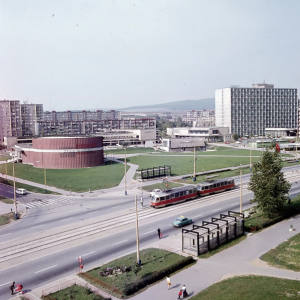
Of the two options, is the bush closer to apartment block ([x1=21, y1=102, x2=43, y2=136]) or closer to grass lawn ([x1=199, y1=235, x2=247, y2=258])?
grass lawn ([x1=199, y1=235, x2=247, y2=258])

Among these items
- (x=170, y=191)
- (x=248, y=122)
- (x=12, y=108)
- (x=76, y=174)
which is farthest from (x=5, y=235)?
(x=248, y=122)

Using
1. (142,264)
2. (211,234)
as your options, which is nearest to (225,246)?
(211,234)

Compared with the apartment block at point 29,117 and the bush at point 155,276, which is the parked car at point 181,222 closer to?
the bush at point 155,276

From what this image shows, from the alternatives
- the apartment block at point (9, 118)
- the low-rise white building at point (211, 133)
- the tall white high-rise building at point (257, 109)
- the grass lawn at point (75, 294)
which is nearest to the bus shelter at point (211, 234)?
the grass lawn at point (75, 294)

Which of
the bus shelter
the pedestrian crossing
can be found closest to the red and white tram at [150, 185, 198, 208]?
the bus shelter

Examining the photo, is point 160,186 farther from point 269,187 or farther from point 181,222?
point 269,187

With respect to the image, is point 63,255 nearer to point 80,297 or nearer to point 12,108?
point 80,297

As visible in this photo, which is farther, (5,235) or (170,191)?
(170,191)
